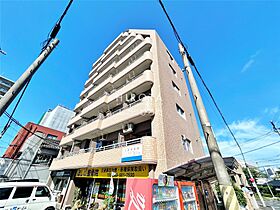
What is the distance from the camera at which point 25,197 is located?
7.08 m

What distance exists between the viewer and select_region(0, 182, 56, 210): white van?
6477 mm

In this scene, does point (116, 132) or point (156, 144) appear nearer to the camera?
point (156, 144)

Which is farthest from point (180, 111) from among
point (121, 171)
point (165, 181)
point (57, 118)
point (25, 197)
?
point (57, 118)

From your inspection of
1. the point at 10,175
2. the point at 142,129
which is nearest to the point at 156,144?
the point at 142,129

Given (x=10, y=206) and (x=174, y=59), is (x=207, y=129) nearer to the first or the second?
(x=10, y=206)

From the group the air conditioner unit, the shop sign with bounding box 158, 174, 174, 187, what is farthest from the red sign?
the air conditioner unit

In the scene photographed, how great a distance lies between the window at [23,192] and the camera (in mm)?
6889

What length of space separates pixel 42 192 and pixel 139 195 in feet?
23.7

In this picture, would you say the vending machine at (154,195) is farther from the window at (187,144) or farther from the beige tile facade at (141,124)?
the window at (187,144)

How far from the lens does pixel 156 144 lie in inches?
301

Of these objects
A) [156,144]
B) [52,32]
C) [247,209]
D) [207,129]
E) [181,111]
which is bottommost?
[247,209]

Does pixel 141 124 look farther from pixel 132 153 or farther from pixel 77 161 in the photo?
pixel 77 161

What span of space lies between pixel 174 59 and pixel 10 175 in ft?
92.0

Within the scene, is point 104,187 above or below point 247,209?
above
